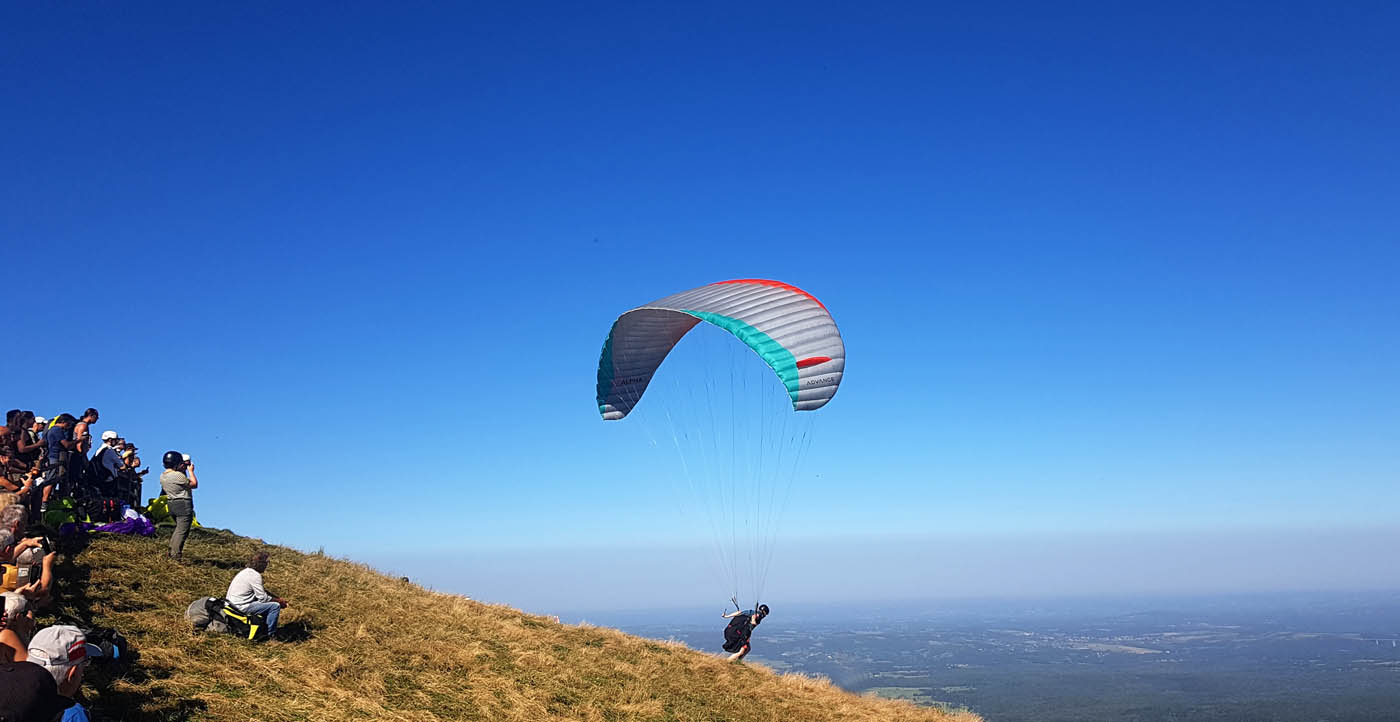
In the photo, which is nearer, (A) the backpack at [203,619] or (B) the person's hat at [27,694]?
(B) the person's hat at [27,694]

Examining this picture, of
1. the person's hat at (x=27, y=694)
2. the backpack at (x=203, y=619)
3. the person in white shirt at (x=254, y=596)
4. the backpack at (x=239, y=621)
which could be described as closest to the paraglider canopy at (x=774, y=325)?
the person in white shirt at (x=254, y=596)

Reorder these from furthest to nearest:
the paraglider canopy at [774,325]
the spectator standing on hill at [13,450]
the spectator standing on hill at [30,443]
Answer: the paraglider canopy at [774,325]
the spectator standing on hill at [30,443]
the spectator standing on hill at [13,450]

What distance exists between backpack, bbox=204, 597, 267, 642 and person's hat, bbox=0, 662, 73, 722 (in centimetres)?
809

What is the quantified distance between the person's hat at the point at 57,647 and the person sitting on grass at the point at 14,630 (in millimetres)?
72

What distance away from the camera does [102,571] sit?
1482 centimetres

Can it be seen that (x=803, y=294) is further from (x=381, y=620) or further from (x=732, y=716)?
(x=381, y=620)

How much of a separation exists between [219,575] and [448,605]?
4726 mm

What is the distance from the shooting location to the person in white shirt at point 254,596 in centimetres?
1327

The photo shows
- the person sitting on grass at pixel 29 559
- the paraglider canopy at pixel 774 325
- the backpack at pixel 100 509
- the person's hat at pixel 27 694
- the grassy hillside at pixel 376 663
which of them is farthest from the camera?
the paraglider canopy at pixel 774 325

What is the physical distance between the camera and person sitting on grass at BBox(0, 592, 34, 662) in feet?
22.3

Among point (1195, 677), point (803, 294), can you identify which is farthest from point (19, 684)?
point (1195, 677)

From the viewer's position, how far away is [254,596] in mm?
13430

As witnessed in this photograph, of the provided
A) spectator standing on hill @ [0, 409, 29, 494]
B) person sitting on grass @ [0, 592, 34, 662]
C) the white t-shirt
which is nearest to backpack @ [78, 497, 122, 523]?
spectator standing on hill @ [0, 409, 29, 494]

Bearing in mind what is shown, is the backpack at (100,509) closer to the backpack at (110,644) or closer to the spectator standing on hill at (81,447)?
the spectator standing on hill at (81,447)
